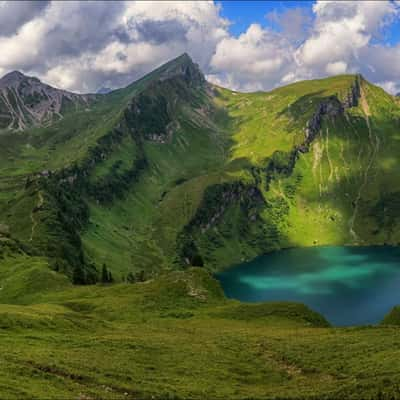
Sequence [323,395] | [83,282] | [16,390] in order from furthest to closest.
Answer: [83,282] < [323,395] < [16,390]

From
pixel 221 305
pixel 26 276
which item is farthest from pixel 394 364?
pixel 26 276

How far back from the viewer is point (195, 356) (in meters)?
64.4

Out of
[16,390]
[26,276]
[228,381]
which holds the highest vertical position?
[26,276]

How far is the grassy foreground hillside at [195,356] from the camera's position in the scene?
1834 inches

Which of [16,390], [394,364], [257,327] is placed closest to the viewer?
[16,390]

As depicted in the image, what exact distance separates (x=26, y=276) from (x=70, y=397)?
11472cm

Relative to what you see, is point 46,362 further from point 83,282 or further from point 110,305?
point 83,282

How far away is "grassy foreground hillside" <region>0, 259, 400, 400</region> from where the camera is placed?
1834 inches

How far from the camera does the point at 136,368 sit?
56031 mm

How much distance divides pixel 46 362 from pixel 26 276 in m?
104

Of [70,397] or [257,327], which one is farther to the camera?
[257,327]

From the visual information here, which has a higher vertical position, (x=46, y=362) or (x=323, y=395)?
(x=46, y=362)

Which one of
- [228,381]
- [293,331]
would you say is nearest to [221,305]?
[293,331]

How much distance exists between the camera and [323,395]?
46.4m
